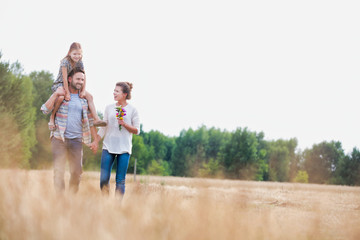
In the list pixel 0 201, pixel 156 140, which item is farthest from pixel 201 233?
pixel 156 140

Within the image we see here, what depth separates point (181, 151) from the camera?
8569 centimetres

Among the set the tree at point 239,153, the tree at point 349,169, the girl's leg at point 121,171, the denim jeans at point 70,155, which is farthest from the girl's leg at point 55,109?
the tree at point 349,169

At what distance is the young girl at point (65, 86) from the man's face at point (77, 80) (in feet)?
0.34

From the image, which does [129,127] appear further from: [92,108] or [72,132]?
[72,132]

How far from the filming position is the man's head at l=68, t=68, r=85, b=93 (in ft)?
19.0

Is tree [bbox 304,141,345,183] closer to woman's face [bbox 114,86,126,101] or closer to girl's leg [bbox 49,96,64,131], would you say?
woman's face [bbox 114,86,126,101]

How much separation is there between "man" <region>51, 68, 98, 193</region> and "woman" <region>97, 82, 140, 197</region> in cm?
41

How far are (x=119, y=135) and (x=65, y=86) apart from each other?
3.58ft

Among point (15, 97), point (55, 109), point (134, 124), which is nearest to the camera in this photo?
point (55, 109)

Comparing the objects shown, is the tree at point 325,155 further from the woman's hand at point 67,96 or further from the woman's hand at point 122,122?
the woman's hand at point 67,96

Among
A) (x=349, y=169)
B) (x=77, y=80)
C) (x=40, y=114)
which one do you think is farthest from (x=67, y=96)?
(x=349, y=169)

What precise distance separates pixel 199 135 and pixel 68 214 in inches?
3436

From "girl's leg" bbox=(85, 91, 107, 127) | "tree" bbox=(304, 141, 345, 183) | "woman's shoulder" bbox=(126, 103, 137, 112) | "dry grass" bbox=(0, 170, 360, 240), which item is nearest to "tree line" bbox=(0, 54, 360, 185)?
"tree" bbox=(304, 141, 345, 183)

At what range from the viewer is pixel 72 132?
18.8 ft
